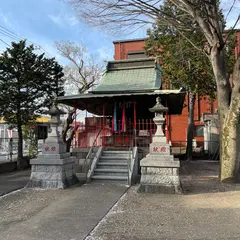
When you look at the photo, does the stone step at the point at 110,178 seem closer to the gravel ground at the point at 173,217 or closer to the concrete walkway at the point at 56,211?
the concrete walkway at the point at 56,211

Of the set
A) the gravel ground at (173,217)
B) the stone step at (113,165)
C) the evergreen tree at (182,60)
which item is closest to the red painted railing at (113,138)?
the stone step at (113,165)

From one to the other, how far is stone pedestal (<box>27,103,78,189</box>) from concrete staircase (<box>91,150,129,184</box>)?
1.23 m

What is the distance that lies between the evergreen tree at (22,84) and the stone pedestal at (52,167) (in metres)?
5.41

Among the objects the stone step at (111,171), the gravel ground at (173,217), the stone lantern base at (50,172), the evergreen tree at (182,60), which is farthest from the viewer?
the evergreen tree at (182,60)

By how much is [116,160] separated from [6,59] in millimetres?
7602

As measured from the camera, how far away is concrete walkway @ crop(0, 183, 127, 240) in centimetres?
424

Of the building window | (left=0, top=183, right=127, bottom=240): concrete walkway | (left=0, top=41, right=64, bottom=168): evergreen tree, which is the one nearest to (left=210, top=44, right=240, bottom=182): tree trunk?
(left=0, top=183, right=127, bottom=240): concrete walkway

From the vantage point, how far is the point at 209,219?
4.91 m

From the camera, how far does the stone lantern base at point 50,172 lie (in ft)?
25.0

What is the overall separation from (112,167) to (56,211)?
13.1 feet

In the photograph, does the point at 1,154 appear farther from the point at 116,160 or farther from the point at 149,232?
the point at 149,232

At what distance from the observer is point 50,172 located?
7703mm

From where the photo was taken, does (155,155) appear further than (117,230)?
Yes

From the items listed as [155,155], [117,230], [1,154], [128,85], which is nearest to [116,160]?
[155,155]
